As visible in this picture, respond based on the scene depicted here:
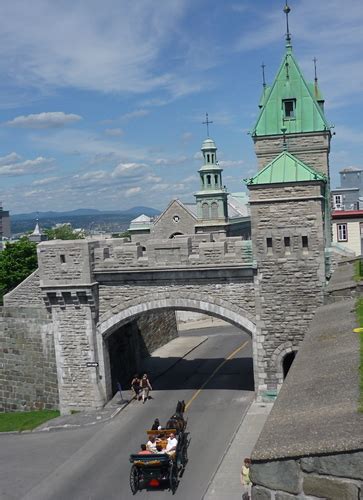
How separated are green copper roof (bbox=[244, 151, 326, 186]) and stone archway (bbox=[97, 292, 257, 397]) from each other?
4.42 meters

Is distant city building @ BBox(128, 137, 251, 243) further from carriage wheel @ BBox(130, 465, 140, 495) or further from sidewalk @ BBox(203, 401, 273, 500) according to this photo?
carriage wheel @ BBox(130, 465, 140, 495)

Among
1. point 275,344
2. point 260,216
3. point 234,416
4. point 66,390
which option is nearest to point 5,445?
point 66,390

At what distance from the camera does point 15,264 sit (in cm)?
4266

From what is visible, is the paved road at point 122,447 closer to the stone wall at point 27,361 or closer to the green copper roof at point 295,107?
the stone wall at point 27,361

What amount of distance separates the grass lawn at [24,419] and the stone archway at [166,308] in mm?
2474

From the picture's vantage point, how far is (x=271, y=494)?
14.9 ft

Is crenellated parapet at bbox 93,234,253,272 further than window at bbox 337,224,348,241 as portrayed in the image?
No

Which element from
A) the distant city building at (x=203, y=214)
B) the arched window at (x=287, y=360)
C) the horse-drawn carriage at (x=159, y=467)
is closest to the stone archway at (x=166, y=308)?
the arched window at (x=287, y=360)

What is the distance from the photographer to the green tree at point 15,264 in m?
42.3

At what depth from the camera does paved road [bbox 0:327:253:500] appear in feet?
49.6

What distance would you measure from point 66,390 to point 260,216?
9.94 meters

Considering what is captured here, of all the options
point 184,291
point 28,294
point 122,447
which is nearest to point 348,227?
point 184,291

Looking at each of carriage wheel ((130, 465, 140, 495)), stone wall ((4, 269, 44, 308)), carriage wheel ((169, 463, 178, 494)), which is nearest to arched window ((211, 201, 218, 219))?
stone wall ((4, 269, 44, 308))

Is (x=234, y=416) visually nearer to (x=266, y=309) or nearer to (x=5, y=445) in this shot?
(x=266, y=309)
